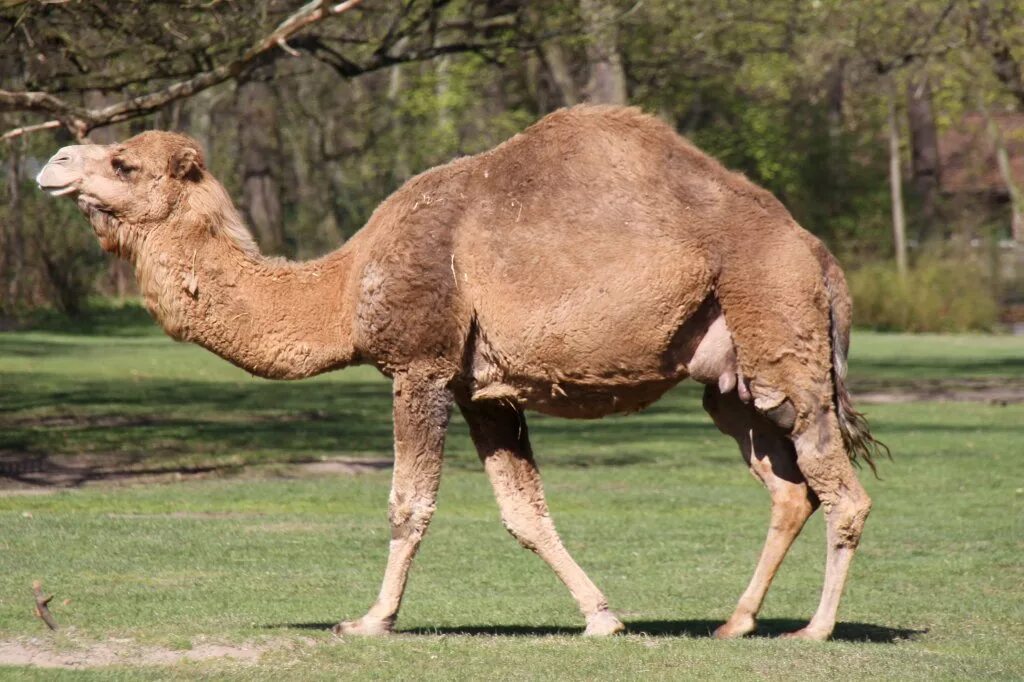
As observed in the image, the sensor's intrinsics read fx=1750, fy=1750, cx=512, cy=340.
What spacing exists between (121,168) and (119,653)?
7.83 feet

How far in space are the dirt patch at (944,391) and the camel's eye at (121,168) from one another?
19699mm

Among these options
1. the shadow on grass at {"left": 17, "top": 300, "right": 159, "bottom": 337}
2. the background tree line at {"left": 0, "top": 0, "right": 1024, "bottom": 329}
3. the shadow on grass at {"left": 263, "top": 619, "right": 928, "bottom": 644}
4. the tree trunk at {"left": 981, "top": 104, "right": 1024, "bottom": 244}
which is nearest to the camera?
the shadow on grass at {"left": 263, "top": 619, "right": 928, "bottom": 644}

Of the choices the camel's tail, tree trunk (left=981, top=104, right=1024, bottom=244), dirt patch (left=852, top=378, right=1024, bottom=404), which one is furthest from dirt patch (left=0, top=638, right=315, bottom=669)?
tree trunk (left=981, top=104, right=1024, bottom=244)

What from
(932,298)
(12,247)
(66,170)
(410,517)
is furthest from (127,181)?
(932,298)

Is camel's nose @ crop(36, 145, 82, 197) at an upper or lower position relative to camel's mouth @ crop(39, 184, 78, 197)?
upper

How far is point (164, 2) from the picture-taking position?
646 inches

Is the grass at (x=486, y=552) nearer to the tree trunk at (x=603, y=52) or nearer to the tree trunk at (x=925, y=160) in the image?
the tree trunk at (x=603, y=52)

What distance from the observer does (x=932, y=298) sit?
48.5 metres

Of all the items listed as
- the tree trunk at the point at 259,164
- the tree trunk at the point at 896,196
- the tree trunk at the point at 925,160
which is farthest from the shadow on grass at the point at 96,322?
the tree trunk at the point at 925,160

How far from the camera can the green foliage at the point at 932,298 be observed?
48.4 meters

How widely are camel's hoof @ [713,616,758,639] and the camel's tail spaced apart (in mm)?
986

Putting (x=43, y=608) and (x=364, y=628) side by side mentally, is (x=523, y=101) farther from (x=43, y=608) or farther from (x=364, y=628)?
(x=43, y=608)

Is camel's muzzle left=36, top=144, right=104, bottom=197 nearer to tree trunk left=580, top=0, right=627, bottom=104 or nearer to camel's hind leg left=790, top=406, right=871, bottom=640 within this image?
camel's hind leg left=790, top=406, right=871, bottom=640

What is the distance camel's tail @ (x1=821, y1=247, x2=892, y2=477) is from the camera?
8766mm
